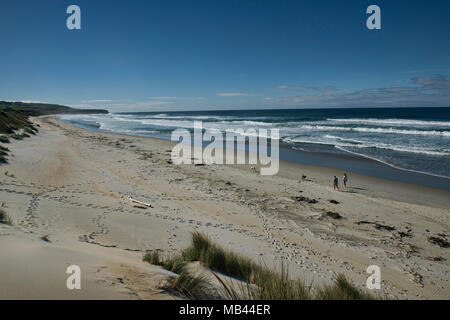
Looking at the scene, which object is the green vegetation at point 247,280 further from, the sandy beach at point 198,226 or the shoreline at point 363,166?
the shoreline at point 363,166

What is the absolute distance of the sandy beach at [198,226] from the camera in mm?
3146

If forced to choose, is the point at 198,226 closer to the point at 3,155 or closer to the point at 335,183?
the point at 335,183

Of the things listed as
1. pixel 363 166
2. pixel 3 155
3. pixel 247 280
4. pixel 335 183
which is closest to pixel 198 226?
pixel 247 280

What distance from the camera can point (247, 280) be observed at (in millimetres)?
3314

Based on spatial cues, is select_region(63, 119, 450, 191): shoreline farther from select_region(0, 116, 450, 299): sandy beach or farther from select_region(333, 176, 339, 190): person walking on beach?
select_region(333, 176, 339, 190): person walking on beach

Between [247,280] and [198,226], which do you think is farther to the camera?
[198,226]

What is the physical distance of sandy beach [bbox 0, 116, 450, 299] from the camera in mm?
3146

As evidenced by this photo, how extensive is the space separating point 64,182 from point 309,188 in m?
10.5

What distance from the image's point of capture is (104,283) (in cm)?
280

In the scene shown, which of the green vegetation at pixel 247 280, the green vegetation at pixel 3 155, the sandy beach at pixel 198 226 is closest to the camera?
the green vegetation at pixel 247 280

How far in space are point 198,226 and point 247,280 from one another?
3.97 meters

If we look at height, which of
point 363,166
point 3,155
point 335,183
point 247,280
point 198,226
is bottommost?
point 198,226

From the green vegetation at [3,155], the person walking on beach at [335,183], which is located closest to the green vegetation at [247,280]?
the person walking on beach at [335,183]

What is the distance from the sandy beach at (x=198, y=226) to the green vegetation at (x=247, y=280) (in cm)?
50
